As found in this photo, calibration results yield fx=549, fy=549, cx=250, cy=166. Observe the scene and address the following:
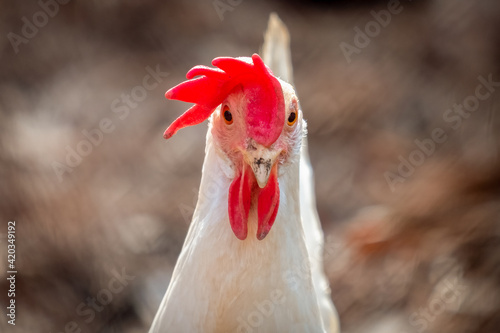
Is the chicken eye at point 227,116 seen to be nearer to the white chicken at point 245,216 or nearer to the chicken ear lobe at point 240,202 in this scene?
the white chicken at point 245,216

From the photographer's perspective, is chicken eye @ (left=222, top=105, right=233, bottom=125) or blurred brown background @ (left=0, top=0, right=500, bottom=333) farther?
blurred brown background @ (left=0, top=0, right=500, bottom=333)

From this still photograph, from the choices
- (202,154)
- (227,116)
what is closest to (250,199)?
(227,116)

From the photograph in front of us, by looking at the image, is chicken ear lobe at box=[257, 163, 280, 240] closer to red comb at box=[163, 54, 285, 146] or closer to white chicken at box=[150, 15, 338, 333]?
white chicken at box=[150, 15, 338, 333]

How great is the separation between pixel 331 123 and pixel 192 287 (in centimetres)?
276

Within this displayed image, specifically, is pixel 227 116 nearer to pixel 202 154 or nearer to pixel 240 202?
pixel 240 202

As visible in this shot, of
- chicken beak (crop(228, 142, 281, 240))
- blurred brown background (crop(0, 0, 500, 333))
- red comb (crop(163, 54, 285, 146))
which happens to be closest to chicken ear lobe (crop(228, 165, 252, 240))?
chicken beak (crop(228, 142, 281, 240))

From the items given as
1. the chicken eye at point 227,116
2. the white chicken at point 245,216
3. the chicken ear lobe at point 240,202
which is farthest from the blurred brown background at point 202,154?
the chicken eye at point 227,116

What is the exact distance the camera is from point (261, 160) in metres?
1.42

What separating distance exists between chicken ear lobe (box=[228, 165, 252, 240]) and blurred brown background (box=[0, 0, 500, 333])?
155 centimetres

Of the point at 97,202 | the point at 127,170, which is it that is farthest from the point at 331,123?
the point at 97,202

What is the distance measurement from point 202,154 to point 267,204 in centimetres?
239

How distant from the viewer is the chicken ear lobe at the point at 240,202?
4.85 feet

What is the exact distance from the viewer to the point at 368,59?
453 cm

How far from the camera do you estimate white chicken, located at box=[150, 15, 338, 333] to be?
56.6 inches
